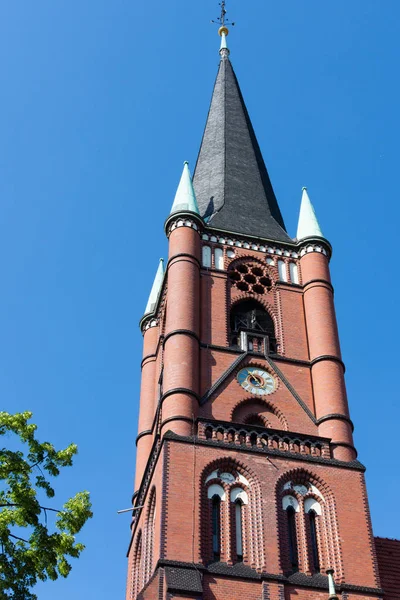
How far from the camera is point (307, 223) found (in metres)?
31.3

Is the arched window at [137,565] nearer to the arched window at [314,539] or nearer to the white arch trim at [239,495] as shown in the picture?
the white arch trim at [239,495]

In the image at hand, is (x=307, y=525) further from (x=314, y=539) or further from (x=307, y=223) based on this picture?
(x=307, y=223)

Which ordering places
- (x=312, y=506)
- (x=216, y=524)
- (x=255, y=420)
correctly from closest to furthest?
(x=216, y=524) < (x=312, y=506) < (x=255, y=420)

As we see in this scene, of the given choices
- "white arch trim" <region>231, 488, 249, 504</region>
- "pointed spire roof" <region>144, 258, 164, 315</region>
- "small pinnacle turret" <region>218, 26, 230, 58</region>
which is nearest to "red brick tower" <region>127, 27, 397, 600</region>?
"white arch trim" <region>231, 488, 249, 504</region>

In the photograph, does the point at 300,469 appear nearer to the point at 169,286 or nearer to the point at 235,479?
the point at 235,479

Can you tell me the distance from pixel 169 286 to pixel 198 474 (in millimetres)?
6988

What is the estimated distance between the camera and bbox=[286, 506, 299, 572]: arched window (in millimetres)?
21656

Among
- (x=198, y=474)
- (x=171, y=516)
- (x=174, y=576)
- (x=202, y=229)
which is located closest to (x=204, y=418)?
(x=198, y=474)

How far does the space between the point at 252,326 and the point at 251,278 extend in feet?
6.80

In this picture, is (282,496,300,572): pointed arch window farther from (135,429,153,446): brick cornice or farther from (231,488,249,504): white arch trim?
(135,429,153,446): brick cornice

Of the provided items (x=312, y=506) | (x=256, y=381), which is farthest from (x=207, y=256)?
(x=312, y=506)

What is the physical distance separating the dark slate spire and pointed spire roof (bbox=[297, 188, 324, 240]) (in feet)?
1.98

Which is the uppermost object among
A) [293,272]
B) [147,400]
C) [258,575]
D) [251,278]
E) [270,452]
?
[293,272]

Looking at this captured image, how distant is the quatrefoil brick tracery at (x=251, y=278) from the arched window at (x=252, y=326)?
0.52 metres
